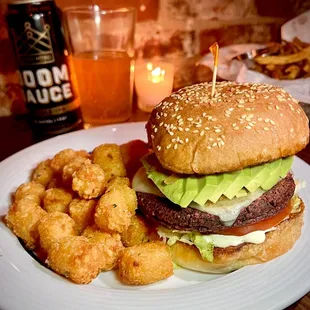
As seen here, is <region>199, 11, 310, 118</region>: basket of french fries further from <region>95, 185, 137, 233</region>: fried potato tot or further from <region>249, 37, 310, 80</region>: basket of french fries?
<region>95, 185, 137, 233</region>: fried potato tot

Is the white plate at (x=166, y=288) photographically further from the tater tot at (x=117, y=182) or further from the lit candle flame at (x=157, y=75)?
the lit candle flame at (x=157, y=75)

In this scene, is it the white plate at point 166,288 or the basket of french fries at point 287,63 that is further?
the basket of french fries at point 287,63

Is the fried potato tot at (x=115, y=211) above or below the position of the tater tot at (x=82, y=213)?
above

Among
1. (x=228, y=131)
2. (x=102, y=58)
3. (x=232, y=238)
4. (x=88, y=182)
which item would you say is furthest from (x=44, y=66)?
(x=232, y=238)

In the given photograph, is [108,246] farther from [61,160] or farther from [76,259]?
[61,160]

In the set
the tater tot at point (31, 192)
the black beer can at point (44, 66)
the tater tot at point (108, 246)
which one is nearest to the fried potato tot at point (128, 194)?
the tater tot at point (108, 246)

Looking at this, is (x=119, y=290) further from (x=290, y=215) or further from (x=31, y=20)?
(x=31, y=20)

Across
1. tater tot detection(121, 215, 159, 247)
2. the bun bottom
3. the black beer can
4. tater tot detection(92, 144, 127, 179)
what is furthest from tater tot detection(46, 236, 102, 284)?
the black beer can

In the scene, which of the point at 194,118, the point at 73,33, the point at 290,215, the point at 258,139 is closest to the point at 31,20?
the point at 73,33
